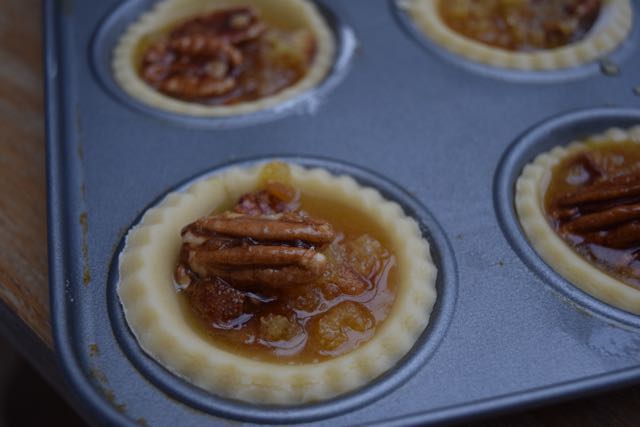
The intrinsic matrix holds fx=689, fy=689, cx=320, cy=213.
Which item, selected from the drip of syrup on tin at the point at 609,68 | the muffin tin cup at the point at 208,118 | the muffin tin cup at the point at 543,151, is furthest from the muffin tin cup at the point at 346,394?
the drip of syrup on tin at the point at 609,68

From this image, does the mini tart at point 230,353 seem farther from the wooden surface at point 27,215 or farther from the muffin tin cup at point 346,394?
the wooden surface at point 27,215

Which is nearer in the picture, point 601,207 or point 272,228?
point 272,228

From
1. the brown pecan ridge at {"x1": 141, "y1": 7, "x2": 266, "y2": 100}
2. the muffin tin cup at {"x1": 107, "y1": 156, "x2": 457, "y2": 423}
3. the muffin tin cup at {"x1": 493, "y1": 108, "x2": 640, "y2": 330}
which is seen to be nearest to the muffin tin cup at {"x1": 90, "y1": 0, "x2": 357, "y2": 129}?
the brown pecan ridge at {"x1": 141, "y1": 7, "x2": 266, "y2": 100}

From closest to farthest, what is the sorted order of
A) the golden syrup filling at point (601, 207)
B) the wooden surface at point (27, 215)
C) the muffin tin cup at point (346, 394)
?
the muffin tin cup at point (346, 394), the wooden surface at point (27, 215), the golden syrup filling at point (601, 207)

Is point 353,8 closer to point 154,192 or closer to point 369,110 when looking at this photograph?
point 369,110

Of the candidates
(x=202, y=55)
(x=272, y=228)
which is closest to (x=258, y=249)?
(x=272, y=228)

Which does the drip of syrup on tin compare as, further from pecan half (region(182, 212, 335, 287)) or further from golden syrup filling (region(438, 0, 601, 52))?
pecan half (region(182, 212, 335, 287))

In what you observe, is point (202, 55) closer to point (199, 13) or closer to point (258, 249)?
point (199, 13)
